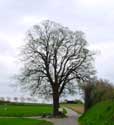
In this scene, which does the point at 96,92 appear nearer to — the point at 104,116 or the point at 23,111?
the point at 104,116

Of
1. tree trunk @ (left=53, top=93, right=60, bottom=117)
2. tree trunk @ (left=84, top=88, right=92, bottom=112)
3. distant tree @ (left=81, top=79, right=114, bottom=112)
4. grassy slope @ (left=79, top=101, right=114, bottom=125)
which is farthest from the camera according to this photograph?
tree trunk @ (left=53, top=93, right=60, bottom=117)

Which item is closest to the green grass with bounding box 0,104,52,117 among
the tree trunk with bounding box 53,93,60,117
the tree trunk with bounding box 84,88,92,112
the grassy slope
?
the tree trunk with bounding box 53,93,60,117

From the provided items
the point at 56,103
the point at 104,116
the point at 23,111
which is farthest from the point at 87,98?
the point at 23,111

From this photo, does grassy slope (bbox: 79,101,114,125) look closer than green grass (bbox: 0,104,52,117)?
Yes

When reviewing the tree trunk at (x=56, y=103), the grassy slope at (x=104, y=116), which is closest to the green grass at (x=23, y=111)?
the tree trunk at (x=56, y=103)

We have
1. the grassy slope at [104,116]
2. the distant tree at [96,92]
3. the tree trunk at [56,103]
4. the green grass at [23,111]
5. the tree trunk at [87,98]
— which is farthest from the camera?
the green grass at [23,111]

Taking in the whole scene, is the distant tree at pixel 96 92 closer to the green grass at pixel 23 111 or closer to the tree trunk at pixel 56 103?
the tree trunk at pixel 56 103

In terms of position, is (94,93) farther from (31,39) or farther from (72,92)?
(31,39)

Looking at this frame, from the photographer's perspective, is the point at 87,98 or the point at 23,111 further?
the point at 23,111

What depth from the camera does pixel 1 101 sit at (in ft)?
483

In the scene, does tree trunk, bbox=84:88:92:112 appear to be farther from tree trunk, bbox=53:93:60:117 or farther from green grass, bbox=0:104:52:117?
green grass, bbox=0:104:52:117

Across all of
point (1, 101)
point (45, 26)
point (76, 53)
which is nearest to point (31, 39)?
point (45, 26)

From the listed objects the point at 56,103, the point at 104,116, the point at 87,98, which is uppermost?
the point at 56,103

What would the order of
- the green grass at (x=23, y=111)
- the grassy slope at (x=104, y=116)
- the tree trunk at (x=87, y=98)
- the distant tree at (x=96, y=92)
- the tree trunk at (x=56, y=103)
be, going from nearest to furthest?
1. the grassy slope at (x=104, y=116)
2. the distant tree at (x=96, y=92)
3. the tree trunk at (x=87, y=98)
4. the tree trunk at (x=56, y=103)
5. the green grass at (x=23, y=111)
